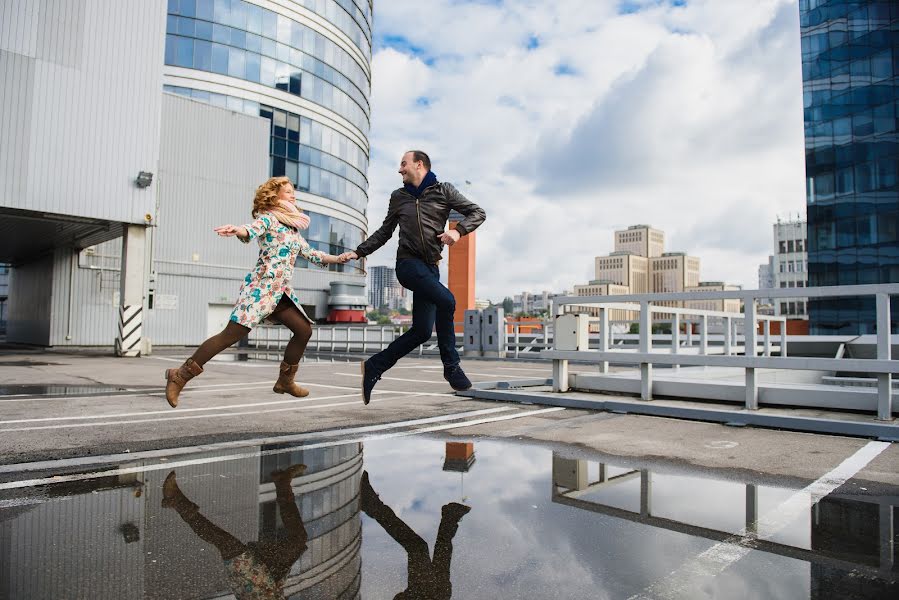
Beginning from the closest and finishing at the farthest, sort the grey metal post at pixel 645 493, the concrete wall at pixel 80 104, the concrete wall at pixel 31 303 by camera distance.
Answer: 1. the grey metal post at pixel 645 493
2. the concrete wall at pixel 80 104
3. the concrete wall at pixel 31 303

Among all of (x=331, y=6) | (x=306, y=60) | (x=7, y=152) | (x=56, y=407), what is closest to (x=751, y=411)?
(x=56, y=407)

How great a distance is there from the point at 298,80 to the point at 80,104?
72.6 feet

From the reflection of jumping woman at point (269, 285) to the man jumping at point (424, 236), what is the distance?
0.52 m

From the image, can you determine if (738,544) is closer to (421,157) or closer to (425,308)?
(425,308)

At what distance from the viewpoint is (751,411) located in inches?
237

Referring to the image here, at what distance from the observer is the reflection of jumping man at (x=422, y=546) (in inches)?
78.6

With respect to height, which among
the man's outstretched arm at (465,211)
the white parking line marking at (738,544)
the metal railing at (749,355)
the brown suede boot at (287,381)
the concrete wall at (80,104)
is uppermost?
the concrete wall at (80,104)

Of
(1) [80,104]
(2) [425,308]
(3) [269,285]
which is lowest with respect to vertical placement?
(2) [425,308]

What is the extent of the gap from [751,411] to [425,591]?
506 centimetres

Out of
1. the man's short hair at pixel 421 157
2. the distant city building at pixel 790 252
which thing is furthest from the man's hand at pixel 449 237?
the distant city building at pixel 790 252

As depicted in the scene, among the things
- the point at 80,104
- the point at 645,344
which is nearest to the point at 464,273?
the point at 80,104

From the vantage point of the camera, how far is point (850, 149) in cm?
4019

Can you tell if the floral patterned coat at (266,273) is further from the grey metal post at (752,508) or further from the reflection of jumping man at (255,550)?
the grey metal post at (752,508)

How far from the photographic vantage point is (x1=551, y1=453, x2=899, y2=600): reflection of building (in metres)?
2.17
